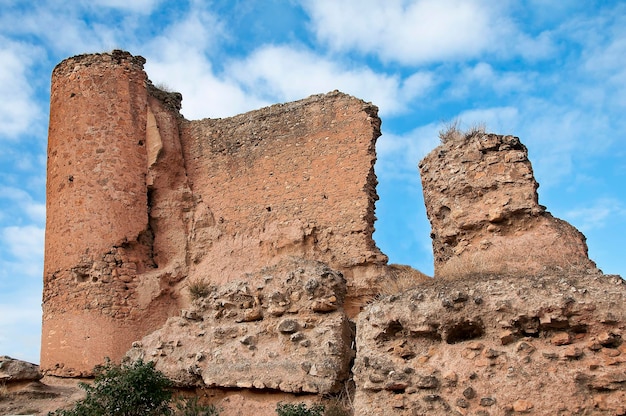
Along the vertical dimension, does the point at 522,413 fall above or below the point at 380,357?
below

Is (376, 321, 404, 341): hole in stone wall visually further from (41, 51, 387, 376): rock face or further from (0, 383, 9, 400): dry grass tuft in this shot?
(0, 383, 9, 400): dry grass tuft

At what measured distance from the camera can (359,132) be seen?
12.1 meters

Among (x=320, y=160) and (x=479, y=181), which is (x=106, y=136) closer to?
(x=320, y=160)

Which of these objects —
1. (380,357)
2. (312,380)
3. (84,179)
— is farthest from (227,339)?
(84,179)

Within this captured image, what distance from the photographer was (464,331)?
22.3 feet

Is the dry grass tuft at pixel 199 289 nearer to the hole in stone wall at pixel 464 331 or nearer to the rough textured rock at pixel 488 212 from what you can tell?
the rough textured rock at pixel 488 212

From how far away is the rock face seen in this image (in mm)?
11852

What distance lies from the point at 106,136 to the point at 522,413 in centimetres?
995

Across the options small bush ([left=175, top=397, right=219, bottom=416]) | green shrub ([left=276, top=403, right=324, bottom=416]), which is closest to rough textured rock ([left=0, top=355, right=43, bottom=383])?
small bush ([left=175, top=397, right=219, bottom=416])

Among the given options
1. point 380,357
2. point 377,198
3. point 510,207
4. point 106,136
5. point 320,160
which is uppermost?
point 106,136

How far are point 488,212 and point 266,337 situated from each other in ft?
10.7

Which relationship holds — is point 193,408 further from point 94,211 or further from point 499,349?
point 94,211

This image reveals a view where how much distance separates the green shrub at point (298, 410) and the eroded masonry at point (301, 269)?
263 millimetres

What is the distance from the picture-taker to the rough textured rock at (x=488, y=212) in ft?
26.1
